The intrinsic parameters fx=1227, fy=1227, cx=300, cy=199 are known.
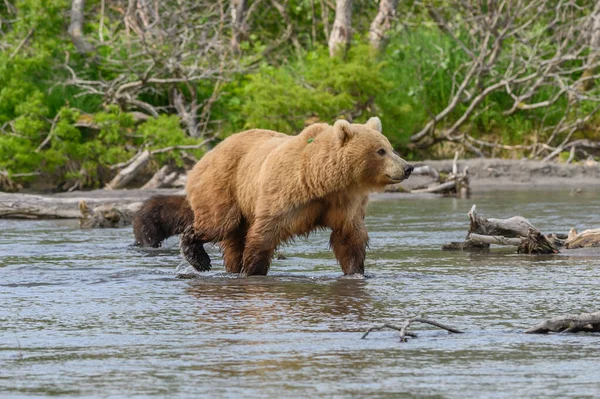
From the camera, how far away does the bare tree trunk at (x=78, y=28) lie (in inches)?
878

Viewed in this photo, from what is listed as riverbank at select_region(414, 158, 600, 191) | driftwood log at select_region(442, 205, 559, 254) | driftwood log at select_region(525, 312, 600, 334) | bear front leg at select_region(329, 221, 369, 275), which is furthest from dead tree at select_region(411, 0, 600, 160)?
driftwood log at select_region(525, 312, 600, 334)

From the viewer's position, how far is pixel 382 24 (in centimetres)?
2431

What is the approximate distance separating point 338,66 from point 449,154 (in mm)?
3160

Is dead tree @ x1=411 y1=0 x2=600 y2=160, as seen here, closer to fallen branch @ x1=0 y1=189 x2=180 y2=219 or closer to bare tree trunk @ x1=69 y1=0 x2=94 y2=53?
bare tree trunk @ x1=69 y1=0 x2=94 y2=53

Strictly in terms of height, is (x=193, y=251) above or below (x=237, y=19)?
below

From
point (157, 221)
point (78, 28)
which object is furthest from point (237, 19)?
point (157, 221)

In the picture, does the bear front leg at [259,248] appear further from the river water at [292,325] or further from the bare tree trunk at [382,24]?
the bare tree trunk at [382,24]

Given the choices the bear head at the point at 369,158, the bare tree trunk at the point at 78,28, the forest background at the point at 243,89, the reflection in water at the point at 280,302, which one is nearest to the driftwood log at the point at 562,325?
the reflection in water at the point at 280,302

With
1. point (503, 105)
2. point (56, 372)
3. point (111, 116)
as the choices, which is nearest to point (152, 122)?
point (111, 116)

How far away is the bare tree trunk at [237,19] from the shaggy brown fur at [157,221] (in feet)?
41.3

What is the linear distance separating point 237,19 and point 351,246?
55.1 ft

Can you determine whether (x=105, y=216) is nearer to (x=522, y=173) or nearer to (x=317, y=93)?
(x=317, y=93)

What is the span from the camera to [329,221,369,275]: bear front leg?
9.06 metres

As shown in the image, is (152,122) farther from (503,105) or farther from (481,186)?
(503,105)
